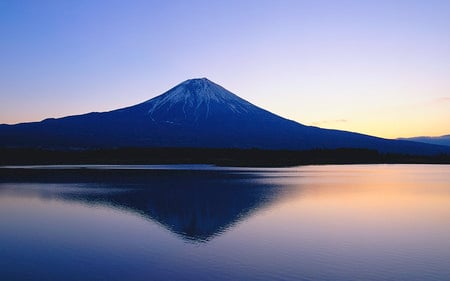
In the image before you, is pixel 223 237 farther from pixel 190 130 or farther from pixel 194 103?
pixel 194 103

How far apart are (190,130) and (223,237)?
5381 inches

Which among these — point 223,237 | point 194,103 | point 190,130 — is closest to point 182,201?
point 223,237

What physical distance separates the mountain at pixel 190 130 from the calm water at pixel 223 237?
10416 cm

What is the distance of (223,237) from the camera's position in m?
14.6

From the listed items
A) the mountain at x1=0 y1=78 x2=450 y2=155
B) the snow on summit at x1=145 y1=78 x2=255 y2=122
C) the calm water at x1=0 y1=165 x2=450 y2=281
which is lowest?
the calm water at x1=0 y1=165 x2=450 y2=281

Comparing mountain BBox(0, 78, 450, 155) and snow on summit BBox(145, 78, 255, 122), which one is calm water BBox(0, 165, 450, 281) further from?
snow on summit BBox(145, 78, 255, 122)

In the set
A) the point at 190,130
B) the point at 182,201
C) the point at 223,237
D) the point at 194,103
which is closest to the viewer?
the point at 223,237

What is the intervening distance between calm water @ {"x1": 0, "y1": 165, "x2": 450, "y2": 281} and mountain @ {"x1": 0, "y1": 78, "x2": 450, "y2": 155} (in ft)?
342

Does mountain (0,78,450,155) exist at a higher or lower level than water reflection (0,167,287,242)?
higher

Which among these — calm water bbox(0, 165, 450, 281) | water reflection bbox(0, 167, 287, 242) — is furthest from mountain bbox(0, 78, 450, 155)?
calm water bbox(0, 165, 450, 281)

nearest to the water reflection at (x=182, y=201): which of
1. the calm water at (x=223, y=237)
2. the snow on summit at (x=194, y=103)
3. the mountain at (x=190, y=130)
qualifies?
the calm water at (x=223, y=237)

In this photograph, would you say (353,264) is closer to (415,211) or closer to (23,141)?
(415,211)

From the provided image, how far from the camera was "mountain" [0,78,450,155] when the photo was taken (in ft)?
438

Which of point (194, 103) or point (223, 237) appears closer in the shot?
point (223, 237)
